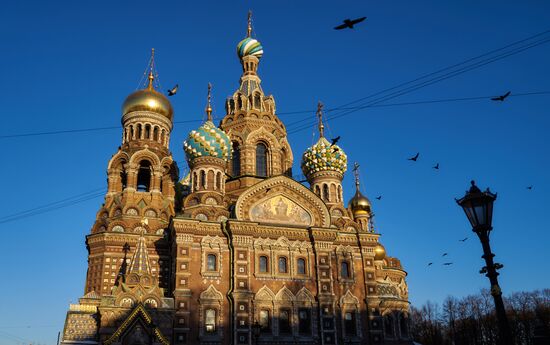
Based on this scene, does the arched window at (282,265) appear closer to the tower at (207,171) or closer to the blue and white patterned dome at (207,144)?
the tower at (207,171)

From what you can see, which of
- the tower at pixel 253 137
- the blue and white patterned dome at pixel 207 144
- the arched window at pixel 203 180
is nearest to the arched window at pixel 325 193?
the tower at pixel 253 137

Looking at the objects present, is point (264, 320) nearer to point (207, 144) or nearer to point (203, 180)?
point (203, 180)

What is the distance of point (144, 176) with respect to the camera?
99.8ft

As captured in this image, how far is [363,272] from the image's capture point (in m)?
25.8

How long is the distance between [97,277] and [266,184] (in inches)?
374

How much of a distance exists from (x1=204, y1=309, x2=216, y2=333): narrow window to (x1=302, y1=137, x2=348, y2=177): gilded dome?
10703 millimetres

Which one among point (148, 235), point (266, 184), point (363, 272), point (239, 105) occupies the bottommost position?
point (363, 272)

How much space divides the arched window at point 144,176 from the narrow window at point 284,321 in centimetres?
1103

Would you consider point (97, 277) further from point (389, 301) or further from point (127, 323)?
point (389, 301)

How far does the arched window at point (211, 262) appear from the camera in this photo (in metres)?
23.5

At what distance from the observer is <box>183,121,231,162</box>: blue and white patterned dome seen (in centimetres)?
2712

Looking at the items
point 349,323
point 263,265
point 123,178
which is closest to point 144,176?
point 123,178

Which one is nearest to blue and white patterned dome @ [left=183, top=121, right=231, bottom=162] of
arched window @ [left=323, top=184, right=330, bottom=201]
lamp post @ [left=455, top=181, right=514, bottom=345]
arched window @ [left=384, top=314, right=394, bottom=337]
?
arched window @ [left=323, top=184, right=330, bottom=201]

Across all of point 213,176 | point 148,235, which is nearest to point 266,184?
point 213,176
